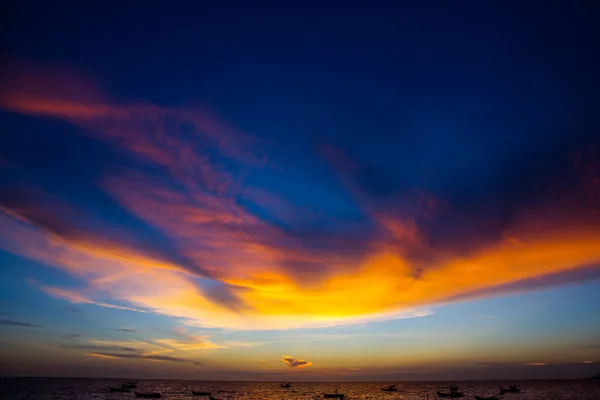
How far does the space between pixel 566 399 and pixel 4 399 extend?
6383 inches

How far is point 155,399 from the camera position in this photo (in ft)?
325

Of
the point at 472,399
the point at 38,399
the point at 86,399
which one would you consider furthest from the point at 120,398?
the point at 472,399

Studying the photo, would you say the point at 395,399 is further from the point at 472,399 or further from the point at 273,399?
the point at 273,399

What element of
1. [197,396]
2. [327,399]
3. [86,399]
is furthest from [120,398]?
[327,399]

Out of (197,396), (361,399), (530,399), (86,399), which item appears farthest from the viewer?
(197,396)

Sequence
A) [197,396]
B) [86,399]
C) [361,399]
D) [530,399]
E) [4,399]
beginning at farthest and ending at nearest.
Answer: [197,396], [361,399], [530,399], [86,399], [4,399]

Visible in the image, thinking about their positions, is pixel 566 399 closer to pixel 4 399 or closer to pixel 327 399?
pixel 327 399

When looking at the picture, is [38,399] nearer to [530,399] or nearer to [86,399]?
[86,399]

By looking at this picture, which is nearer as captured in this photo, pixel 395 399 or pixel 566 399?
pixel 566 399

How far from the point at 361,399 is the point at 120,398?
3089 inches

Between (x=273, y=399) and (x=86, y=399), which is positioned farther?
(x=273, y=399)

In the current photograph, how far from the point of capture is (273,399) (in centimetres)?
12912

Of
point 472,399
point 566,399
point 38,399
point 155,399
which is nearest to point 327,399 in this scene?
point 472,399

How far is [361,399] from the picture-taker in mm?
Result: 122750
